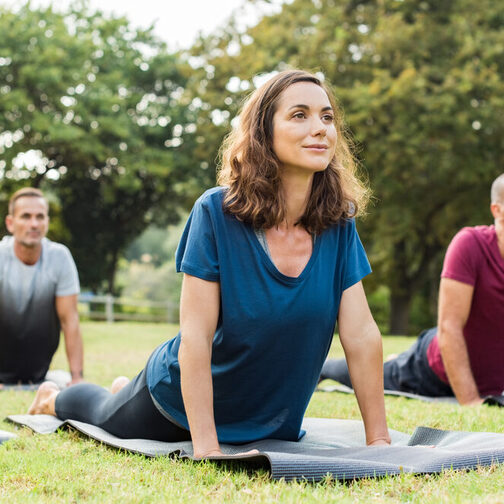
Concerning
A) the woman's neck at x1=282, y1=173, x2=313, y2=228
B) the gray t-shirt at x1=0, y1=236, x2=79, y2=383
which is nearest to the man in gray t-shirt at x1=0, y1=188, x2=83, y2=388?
the gray t-shirt at x1=0, y1=236, x2=79, y2=383

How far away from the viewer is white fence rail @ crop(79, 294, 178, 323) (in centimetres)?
2605

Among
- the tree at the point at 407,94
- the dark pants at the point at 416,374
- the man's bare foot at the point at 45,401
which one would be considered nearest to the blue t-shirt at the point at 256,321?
the man's bare foot at the point at 45,401

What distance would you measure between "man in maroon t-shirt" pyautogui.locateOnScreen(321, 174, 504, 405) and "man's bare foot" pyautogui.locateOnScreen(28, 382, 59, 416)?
2972 mm

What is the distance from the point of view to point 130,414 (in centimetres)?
374

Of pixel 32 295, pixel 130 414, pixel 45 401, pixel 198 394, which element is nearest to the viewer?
pixel 198 394

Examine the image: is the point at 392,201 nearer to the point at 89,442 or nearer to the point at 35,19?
the point at 35,19

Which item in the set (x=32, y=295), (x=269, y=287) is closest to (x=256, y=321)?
(x=269, y=287)

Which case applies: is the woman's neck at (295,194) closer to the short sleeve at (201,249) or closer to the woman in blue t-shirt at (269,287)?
the woman in blue t-shirt at (269,287)

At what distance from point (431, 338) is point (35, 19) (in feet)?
69.7

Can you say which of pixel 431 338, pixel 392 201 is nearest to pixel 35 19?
pixel 392 201

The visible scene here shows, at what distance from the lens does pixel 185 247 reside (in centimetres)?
336

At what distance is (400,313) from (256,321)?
20920 mm

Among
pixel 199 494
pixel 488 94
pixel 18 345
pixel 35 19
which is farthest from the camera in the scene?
pixel 35 19

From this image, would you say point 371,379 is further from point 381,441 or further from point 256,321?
point 256,321
